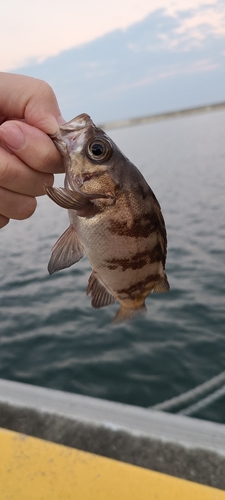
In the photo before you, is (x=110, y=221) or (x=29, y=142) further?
(x=29, y=142)

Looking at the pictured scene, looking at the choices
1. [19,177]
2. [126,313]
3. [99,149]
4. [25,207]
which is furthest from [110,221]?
[25,207]

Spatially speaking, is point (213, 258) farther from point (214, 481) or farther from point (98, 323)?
point (214, 481)

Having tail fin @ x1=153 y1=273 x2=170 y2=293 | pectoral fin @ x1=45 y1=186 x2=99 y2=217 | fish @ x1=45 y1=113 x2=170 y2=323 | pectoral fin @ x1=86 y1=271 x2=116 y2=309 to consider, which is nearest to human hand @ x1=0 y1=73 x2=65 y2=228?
fish @ x1=45 y1=113 x2=170 y2=323

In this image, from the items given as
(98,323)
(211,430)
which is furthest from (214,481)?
(98,323)

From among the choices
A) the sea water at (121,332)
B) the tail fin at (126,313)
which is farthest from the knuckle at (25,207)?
the sea water at (121,332)

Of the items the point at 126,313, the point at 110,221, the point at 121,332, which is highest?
the point at 110,221

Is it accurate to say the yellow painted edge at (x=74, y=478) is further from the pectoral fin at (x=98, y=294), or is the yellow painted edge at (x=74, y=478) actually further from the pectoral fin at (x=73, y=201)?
the pectoral fin at (x=73, y=201)

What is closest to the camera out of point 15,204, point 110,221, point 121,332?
point 110,221

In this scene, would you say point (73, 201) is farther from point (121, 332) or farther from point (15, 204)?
point (121, 332)
